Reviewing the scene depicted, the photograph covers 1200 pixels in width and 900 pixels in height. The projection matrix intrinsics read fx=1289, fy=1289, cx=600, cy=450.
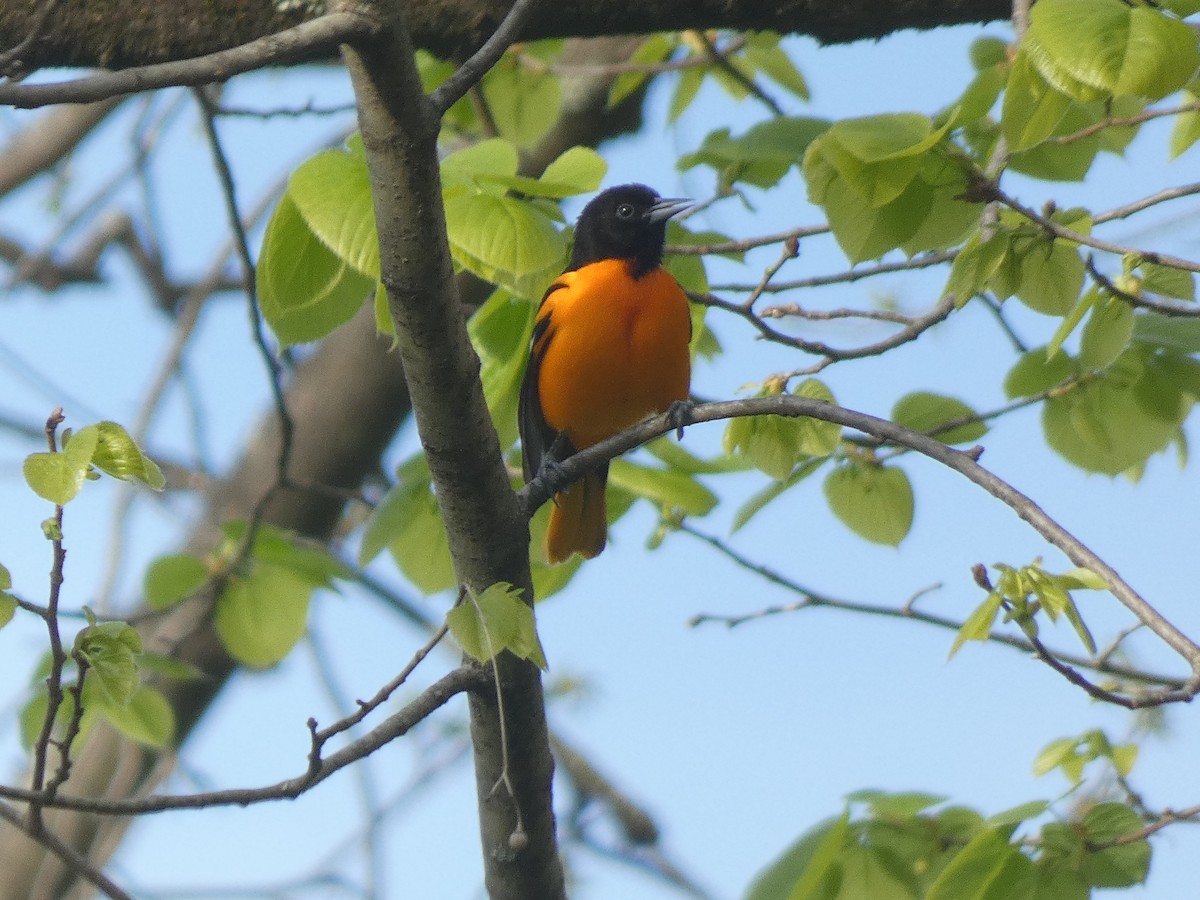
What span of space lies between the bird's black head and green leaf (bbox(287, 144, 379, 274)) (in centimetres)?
212

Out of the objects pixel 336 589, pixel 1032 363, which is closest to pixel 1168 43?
pixel 1032 363

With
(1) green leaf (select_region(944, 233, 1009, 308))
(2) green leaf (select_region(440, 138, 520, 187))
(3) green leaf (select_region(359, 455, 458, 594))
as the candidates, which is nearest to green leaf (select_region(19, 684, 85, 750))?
(3) green leaf (select_region(359, 455, 458, 594))

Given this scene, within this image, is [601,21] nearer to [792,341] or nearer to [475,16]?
[475,16]

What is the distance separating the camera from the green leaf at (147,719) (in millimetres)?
3885

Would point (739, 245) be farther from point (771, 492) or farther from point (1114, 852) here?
point (1114, 852)

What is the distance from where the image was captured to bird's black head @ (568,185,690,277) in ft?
15.8

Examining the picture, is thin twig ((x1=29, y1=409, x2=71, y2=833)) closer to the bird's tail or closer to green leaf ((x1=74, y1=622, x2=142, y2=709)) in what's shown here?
green leaf ((x1=74, y1=622, x2=142, y2=709))

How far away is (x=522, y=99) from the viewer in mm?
4746

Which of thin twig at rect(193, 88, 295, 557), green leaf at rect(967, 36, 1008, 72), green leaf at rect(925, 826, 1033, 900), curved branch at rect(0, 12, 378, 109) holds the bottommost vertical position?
green leaf at rect(925, 826, 1033, 900)

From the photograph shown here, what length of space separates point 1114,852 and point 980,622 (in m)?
0.80

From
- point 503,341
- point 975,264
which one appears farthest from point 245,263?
point 975,264

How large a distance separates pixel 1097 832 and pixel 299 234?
215 centimetres

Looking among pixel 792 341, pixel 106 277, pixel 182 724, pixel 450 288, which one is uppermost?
pixel 106 277

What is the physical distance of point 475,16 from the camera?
130 inches
